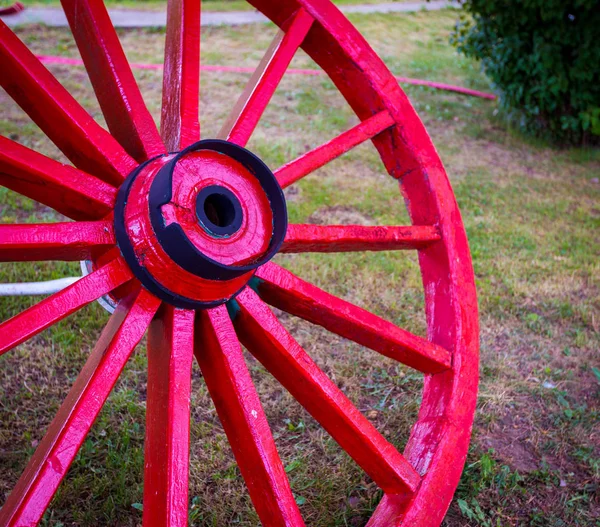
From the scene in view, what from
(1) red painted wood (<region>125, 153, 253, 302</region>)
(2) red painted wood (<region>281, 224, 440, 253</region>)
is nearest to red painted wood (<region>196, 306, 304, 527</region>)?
(1) red painted wood (<region>125, 153, 253, 302</region>)

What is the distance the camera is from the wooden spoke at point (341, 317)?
69.9 inches

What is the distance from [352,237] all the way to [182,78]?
27.3 inches

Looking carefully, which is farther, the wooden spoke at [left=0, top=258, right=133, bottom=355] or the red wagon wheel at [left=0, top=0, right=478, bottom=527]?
the red wagon wheel at [left=0, top=0, right=478, bottom=527]

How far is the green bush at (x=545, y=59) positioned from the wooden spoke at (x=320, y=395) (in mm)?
4423

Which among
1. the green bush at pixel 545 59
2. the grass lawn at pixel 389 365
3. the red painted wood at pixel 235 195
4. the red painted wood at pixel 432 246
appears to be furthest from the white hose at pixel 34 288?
the green bush at pixel 545 59

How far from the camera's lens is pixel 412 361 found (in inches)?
76.7

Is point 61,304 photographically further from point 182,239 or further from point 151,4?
point 151,4

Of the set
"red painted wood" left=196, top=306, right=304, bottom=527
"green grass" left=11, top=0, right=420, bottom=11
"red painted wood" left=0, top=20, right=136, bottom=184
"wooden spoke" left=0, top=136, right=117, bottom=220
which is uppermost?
"green grass" left=11, top=0, right=420, bottom=11

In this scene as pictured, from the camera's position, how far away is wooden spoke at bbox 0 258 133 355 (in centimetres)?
132

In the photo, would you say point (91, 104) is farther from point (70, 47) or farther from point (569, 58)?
point (569, 58)

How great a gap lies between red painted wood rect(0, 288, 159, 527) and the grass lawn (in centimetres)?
81

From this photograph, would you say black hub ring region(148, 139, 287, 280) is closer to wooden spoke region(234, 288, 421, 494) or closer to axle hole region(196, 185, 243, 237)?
axle hole region(196, 185, 243, 237)

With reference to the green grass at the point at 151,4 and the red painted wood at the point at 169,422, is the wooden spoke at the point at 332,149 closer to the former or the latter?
the red painted wood at the point at 169,422

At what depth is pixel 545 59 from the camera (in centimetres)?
534
